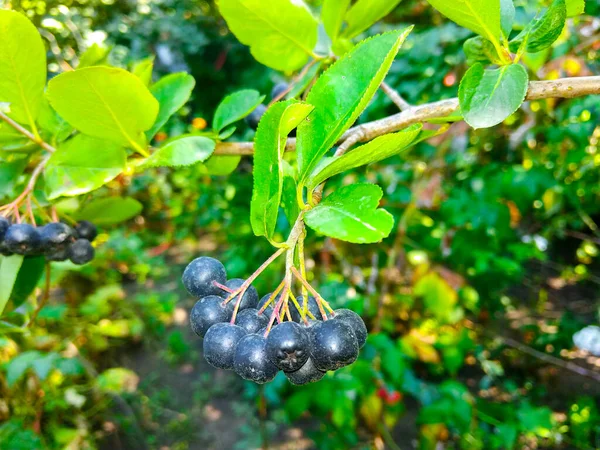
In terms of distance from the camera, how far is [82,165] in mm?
876

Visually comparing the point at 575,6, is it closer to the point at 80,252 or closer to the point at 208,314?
the point at 208,314

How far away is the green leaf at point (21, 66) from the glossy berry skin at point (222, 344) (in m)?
0.61

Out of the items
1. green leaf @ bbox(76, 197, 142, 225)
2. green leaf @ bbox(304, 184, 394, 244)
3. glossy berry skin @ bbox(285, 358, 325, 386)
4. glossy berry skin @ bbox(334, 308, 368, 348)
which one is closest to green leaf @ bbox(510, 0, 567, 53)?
green leaf @ bbox(304, 184, 394, 244)

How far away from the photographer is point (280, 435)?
3381 millimetres

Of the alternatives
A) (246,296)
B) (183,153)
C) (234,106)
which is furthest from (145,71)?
(246,296)

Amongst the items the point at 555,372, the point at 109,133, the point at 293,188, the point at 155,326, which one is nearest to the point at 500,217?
the point at 293,188

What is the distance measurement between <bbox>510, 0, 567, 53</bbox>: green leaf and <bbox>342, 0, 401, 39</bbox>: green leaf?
296 millimetres

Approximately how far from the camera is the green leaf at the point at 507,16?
2.56ft

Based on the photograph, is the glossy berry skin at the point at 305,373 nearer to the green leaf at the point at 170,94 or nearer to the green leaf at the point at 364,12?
the green leaf at the point at 170,94

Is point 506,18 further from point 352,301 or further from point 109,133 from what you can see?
point 352,301

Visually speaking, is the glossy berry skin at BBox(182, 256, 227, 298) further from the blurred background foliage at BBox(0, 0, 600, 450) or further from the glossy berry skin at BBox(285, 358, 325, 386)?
the blurred background foliage at BBox(0, 0, 600, 450)

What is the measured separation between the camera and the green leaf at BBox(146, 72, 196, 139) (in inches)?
37.0

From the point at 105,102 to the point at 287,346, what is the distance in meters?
0.53

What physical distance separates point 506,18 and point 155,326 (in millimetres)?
4399
